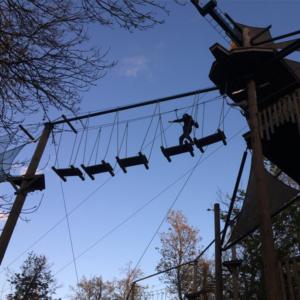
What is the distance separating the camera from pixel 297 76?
862cm

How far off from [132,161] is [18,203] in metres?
2.93

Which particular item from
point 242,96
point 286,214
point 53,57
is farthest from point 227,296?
point 53,57

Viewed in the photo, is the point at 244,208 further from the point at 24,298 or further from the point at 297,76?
the point at 24,298

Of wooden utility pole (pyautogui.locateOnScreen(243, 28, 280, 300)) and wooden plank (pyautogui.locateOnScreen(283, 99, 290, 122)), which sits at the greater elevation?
wooden plank (pyautogui.locateOnScreen(283, 99, 290, 122))

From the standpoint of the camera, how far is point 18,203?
699 cm

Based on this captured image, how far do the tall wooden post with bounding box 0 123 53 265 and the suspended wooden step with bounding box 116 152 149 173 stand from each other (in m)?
1.92

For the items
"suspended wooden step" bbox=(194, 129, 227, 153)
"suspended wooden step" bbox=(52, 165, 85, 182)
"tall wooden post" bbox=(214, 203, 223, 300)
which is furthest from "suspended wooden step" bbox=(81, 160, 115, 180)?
"tall wooden post" bbox=(214, 203, 223, 300)

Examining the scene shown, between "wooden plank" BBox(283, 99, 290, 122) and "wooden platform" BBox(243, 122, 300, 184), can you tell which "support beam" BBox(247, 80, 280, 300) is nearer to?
"wooden plank" BBox(283, 99, 290, 122)

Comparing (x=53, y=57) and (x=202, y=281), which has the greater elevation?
(x=202, y=281)

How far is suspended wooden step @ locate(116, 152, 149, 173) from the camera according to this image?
8164 mm

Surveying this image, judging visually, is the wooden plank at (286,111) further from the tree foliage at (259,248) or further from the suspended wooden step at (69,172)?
the tree foliage at (259,248)

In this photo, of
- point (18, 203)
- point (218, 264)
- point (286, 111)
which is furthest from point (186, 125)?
point (18, 203)

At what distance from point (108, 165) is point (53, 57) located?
→ 422 cm

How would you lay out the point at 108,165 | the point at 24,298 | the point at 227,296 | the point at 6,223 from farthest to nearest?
1. the point at 24,298
2. the point at 227,296
3. the point at 108,165
4. the point at 6,223
